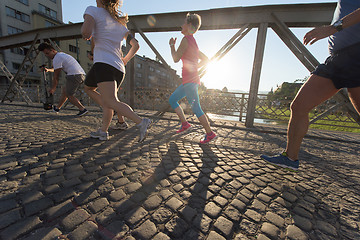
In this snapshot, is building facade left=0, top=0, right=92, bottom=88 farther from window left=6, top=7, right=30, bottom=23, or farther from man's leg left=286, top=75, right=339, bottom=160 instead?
man's leg left=286, top=75, right=339, bottom=160

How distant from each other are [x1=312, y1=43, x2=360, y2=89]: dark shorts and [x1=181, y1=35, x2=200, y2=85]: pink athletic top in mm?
1782

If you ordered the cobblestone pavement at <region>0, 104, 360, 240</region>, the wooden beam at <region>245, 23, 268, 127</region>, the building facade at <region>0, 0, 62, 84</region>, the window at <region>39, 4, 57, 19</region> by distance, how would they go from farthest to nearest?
the window at <region>39, 4, 57, 19</region>, the building facade at <region>0, 0, 62, 84</region>, the wooden beam at <region>245, 23, 268, 127</region>, the cobblestone pavement at <region>0, 104, 360, 240</region>

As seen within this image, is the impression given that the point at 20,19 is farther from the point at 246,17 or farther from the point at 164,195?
the point at 164,195

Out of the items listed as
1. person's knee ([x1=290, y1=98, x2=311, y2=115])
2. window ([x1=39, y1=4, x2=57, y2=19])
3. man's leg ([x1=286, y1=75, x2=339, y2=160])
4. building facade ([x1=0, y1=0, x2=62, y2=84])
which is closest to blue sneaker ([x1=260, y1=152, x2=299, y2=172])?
man's leg ([x1=286, y1=75, x2=339, y2=160])

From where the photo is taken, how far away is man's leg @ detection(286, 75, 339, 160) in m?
1.61

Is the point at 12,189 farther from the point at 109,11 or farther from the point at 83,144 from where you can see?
the point at 109,11

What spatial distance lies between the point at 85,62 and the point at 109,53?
42170mm

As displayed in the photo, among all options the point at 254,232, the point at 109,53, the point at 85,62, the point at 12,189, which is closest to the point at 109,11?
the point at 109,53

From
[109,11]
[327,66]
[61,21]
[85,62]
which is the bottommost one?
[327,66]

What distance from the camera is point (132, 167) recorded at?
5.76 ft

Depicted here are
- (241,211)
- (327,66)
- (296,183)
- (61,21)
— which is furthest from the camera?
(61,21)

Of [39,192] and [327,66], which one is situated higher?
[327,66]

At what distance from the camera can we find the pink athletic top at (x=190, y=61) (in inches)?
107

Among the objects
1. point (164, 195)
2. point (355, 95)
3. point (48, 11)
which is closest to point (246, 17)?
point (355, 95)
